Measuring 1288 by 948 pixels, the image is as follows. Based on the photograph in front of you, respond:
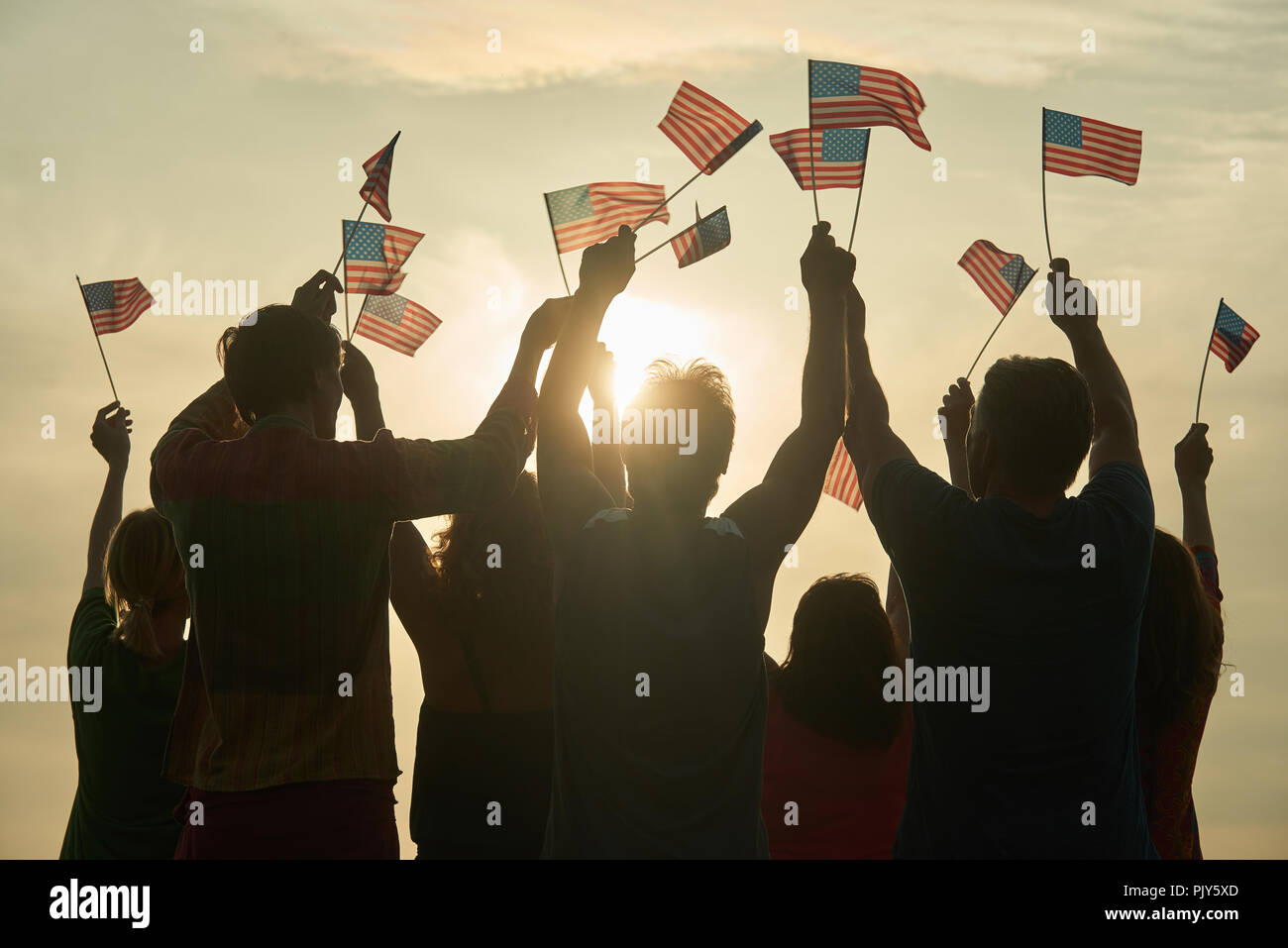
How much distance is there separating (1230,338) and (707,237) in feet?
10.9

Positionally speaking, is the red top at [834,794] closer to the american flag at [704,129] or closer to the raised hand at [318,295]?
the raised hand at [318,295]

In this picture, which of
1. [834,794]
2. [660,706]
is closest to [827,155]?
[834,794]

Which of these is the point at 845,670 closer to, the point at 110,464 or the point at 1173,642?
the point at 1173,642

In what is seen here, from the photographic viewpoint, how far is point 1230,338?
711 cm

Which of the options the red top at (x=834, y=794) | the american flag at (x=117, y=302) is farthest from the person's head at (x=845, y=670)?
the american flag at (x=117, y=302)

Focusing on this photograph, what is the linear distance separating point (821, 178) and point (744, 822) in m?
3.70

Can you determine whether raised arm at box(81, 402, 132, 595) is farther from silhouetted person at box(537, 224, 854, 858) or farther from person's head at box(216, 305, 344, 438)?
silhouetted person at box(537, 224, 854, 858)

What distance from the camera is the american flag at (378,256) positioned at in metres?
6.49

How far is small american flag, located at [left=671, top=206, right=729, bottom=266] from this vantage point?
6094 mm

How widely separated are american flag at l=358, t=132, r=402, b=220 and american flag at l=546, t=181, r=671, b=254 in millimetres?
949

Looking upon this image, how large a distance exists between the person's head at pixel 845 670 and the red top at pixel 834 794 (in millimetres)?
58

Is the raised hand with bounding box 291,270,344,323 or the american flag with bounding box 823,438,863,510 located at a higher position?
the raised hand with bounding box 291,270,344,323

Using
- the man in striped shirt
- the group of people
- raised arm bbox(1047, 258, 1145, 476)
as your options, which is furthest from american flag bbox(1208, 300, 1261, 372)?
the man in striped shirt

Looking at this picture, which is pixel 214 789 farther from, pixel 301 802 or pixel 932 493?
pixel 932 493
